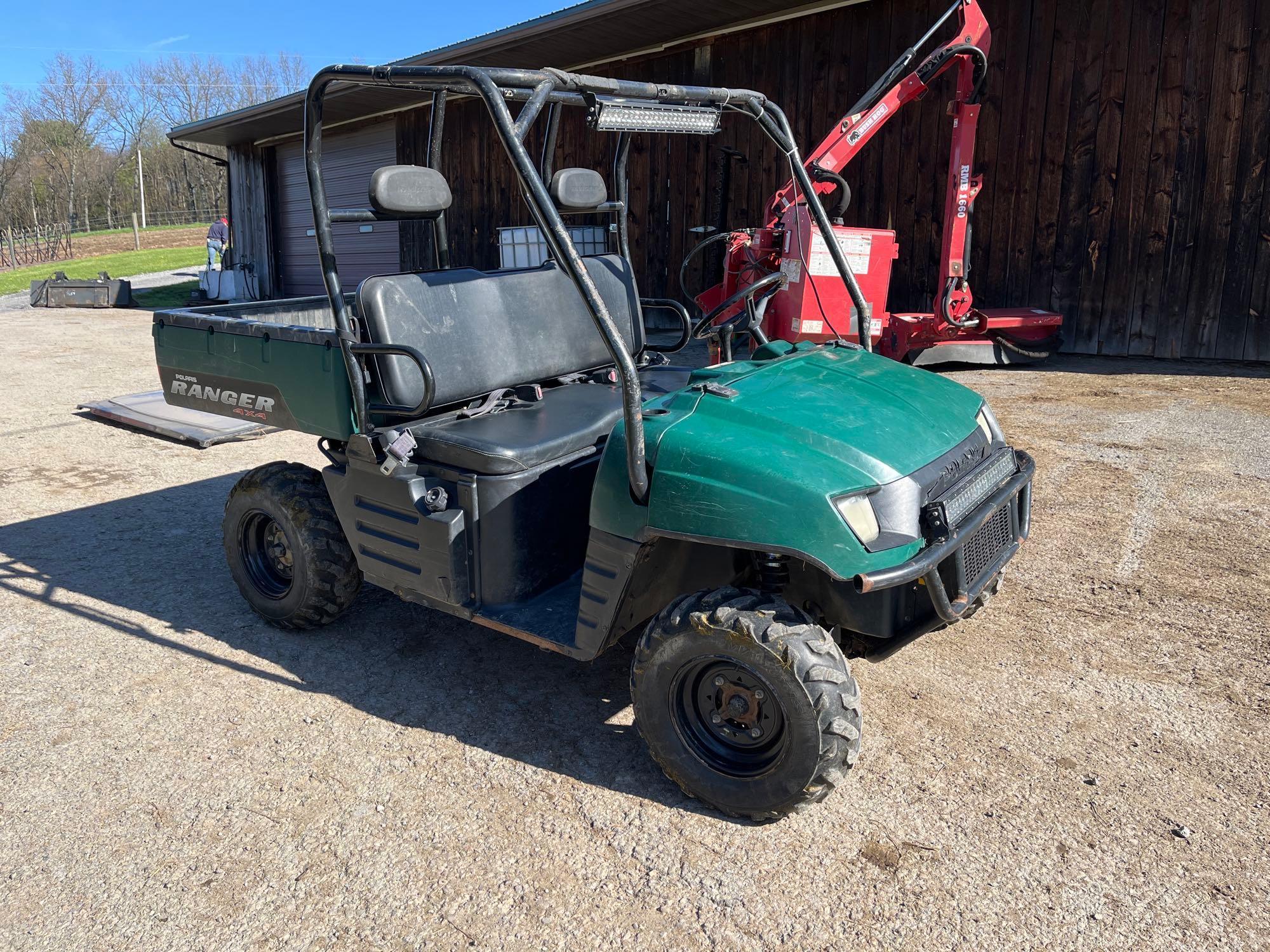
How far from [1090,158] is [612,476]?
7601 millimetres

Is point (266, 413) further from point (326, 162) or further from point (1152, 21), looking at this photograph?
point (326, 162)

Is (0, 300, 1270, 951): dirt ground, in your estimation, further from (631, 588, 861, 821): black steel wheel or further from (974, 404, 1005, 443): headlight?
(974, 404, 1005, 443): headlight

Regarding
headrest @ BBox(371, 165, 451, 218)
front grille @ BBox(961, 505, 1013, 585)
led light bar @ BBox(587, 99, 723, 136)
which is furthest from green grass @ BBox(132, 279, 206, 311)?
front grille @ BBox(961, 505, 1013, 585)

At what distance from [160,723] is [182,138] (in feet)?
63.4

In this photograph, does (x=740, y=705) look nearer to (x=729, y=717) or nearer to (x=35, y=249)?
(x=729, y=717)

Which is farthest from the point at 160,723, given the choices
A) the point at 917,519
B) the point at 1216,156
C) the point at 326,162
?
the point at 326,162

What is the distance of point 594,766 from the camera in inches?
115

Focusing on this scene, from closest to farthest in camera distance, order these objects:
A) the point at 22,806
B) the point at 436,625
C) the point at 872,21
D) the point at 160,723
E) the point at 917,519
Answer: the point at 917,519, the point at 22,806, the point at 160,723, the point at 436,625, the point at 872,21

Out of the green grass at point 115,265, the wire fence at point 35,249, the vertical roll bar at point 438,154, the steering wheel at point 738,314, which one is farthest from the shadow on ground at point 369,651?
the wire fence at point 35,249

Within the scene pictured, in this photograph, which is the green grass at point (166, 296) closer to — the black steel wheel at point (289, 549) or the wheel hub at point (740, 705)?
the black steel wheel at point (289, 549)

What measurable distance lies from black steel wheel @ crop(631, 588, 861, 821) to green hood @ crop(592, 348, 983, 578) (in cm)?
23

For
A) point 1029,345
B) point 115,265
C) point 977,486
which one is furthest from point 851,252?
point 115,265

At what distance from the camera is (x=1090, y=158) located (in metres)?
8.48

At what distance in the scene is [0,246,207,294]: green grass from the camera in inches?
1145
